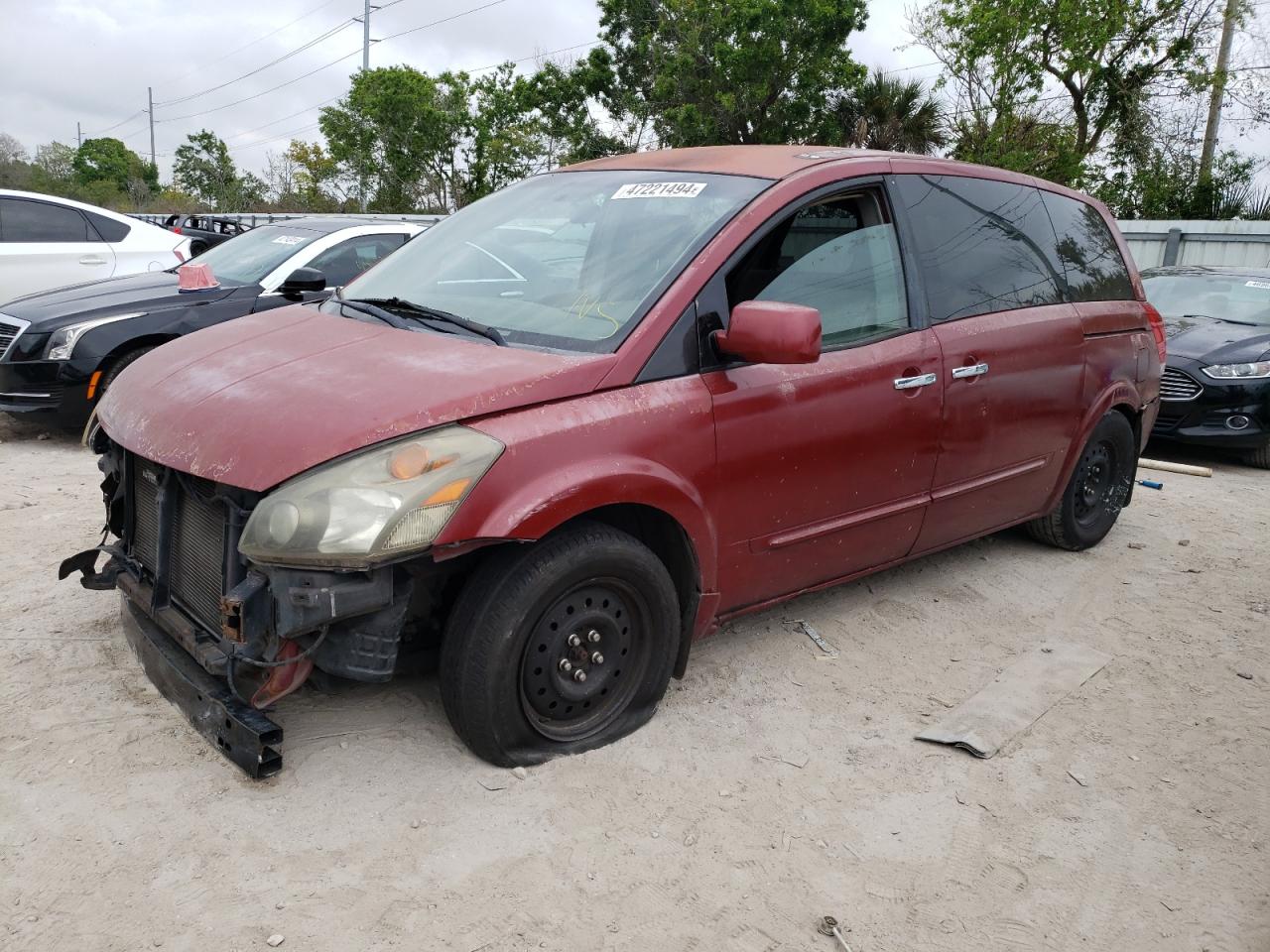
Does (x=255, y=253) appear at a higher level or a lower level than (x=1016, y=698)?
higher

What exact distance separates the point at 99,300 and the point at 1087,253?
594 centimetres

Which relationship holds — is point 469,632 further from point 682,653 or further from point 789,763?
point 789,763

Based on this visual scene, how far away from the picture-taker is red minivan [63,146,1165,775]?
2703mm

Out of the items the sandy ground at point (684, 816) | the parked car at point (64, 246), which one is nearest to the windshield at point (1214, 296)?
the sandy ground at point (684, 816)

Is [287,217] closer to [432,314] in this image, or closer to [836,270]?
[432,314]

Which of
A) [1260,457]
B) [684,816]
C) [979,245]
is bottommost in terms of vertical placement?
[684,816]

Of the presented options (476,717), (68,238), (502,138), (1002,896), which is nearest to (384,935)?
A: (476,717)

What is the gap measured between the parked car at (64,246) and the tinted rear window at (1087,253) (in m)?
7.41

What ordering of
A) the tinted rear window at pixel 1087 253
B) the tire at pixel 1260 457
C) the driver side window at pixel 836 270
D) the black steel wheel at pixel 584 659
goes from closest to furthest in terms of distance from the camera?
the black steel wheel at pixel 584 659 → the driver side window at pixel 836 270 → the tinted rear window at pixel 1087 253 → the tire at pixel 1260 457

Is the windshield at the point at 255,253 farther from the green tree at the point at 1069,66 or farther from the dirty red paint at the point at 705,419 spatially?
the green tree at the point at 1069,66

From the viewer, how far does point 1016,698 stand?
3.74 metres

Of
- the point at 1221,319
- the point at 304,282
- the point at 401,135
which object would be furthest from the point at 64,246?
the point at 401,135

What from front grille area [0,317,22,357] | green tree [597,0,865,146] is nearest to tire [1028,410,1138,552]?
front grille area [0,317,22,357]

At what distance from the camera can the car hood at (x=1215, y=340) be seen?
25.8ft
